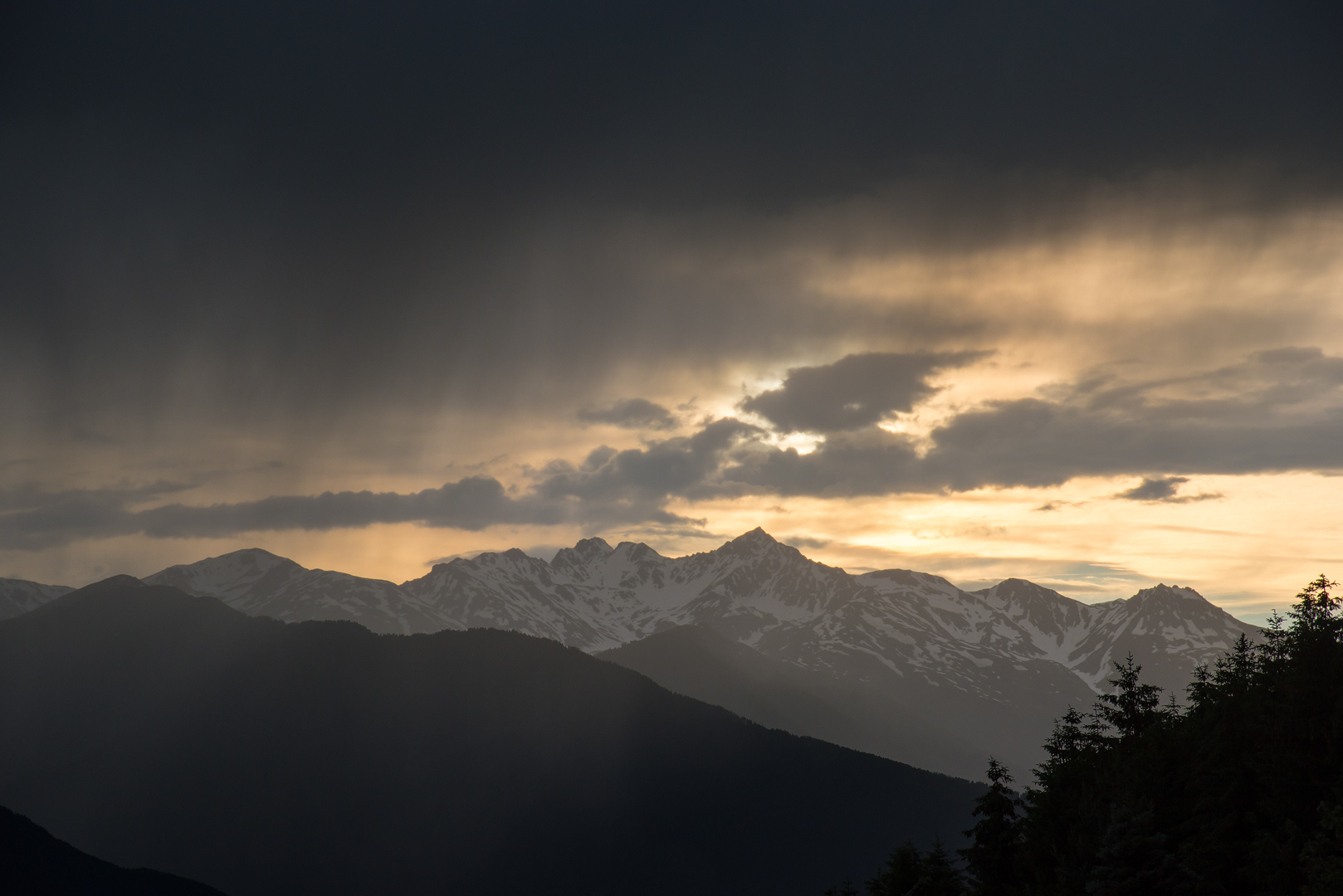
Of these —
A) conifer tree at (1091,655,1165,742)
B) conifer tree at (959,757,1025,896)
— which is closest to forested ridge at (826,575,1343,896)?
conifer tree at (959,757,1025,896)

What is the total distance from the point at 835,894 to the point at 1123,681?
29642mm

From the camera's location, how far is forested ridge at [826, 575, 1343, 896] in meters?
50.2

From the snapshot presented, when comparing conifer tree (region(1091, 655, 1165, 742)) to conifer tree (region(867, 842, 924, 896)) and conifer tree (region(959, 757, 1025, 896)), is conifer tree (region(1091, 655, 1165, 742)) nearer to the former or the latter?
conifer tree (region(959, 757, 1025, 896))

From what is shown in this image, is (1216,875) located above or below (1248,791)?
below

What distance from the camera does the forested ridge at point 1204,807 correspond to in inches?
1976

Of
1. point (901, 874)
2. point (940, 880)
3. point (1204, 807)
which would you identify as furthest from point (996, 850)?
point (1204, 807)

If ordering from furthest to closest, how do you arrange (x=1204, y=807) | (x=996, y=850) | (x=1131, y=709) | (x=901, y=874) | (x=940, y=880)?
1. (x=1131, y=709)
2. (x=901, y=874)
3. (x=940, y=880)
4. (x=996, y=850)
5. (x=1204, y=807)

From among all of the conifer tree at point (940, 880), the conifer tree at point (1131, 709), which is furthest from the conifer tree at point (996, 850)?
the conifer tree at point (1131, 709)

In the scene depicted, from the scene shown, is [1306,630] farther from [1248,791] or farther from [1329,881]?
[1329,881]

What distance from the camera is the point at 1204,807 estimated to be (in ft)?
186

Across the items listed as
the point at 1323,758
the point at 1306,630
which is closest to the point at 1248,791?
the point at 1323,758

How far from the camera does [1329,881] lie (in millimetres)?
44844

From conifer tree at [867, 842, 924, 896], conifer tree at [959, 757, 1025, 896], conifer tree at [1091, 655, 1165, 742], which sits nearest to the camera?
conifer tree at [959, 757, 1025, 896]

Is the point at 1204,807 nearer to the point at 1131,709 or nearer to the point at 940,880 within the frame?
the point at 940,880
